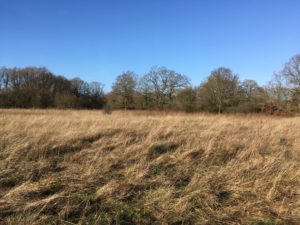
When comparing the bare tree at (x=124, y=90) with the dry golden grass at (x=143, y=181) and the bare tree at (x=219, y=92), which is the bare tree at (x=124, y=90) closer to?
the bare tree at (x=219, y=92)

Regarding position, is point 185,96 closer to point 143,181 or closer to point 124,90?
point 124,90

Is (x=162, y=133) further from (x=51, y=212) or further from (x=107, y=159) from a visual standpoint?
(x=51, y=212)

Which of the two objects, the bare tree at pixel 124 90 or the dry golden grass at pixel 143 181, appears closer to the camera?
the dry golden grass at pixel 143 181

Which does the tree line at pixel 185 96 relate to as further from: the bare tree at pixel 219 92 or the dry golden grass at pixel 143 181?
the dry golden grass at pixel 143 181

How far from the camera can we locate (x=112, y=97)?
4462 cm

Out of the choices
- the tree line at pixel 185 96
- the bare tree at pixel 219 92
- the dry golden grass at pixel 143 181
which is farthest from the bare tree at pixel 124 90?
the dry golden grass at pixel 143 181

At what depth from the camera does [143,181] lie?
4.38 m

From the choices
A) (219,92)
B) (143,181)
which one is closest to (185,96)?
(219,92)

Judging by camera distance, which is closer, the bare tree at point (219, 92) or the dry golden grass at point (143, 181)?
the dry golden grass at point (143, 181)

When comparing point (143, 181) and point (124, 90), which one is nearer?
point (143, 181)

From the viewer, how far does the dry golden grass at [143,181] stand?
3.33m

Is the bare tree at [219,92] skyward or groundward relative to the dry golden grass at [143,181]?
skyward

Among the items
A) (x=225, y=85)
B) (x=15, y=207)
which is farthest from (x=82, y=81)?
(x=15, y=207)

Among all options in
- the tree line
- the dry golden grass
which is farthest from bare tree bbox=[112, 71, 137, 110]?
the dry golden grass
